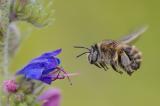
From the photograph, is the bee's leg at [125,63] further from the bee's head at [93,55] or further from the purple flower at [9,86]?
the purple flower at [9,86]

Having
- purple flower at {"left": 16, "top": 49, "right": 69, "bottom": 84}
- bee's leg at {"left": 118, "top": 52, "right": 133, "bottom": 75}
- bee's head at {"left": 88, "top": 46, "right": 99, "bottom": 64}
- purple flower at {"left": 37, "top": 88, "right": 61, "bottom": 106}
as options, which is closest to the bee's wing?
bee's leg at {"left": 118, "top": 52, "right": 133, "bottom": 75}

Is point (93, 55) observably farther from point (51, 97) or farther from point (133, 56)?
point (51, 97)

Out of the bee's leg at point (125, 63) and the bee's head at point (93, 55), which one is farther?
the bee's head at point (93, 55)

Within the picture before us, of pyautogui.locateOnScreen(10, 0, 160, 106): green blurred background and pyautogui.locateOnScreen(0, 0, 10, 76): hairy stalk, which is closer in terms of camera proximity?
pyautogui.locateOnScreen(0, 0, 10, 76): hairy stalk

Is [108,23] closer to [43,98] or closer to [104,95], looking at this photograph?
[104,95]

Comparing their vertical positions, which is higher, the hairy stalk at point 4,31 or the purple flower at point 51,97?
the hairy stalk at point 4,31

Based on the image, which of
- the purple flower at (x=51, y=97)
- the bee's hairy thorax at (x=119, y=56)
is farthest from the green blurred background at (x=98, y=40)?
the bee's hairy thorax at (x=119, y=56)

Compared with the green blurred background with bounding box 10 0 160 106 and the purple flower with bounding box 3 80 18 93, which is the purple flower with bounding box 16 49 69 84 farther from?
the green blurred background with bounding box 10 0 160 106

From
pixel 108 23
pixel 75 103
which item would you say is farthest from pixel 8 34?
pixel 108 23
